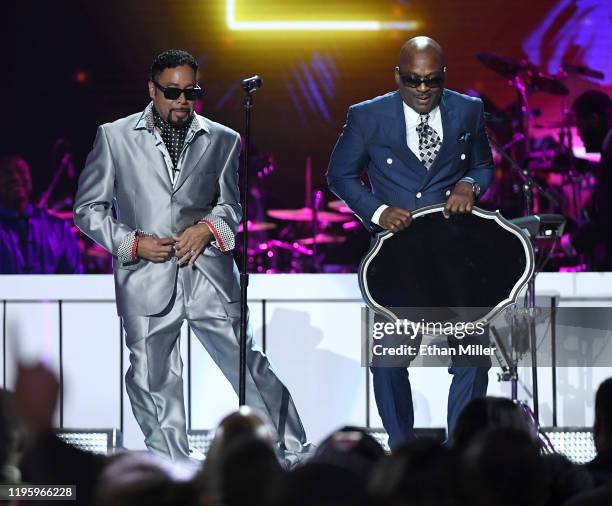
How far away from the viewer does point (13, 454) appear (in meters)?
2.96

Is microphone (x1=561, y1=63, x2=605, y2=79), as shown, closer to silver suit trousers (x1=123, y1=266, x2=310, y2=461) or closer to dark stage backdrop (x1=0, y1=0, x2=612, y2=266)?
dark stage backdrop (x1=0, y1=0, x2=612, y2=266)

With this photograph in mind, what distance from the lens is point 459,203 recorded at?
17.9ft

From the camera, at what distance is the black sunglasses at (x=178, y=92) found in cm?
563

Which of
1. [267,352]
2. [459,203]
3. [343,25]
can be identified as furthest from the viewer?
[343,25]

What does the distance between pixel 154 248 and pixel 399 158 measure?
1226mm

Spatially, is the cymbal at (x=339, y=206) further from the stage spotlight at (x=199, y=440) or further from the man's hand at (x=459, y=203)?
the man's hand at (x=459, y=203)

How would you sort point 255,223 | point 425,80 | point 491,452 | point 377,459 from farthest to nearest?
1. point 255,223
2. point 425,80
3. point 377,459
4. point 491,452

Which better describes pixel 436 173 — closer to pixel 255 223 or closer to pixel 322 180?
pixel 255 223

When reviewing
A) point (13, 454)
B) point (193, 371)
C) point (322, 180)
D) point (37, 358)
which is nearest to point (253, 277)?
point (193, 371)

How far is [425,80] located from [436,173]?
0.44 metres

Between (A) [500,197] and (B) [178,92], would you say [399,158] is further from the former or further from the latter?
(A) [500,197]

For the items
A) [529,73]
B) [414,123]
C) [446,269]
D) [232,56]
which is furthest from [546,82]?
[446,269]

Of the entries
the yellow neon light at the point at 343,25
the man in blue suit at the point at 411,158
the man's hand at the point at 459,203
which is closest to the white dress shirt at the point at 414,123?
the man in blue suit at the point at 411,158

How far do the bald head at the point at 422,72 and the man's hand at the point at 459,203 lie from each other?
0.47 metres
